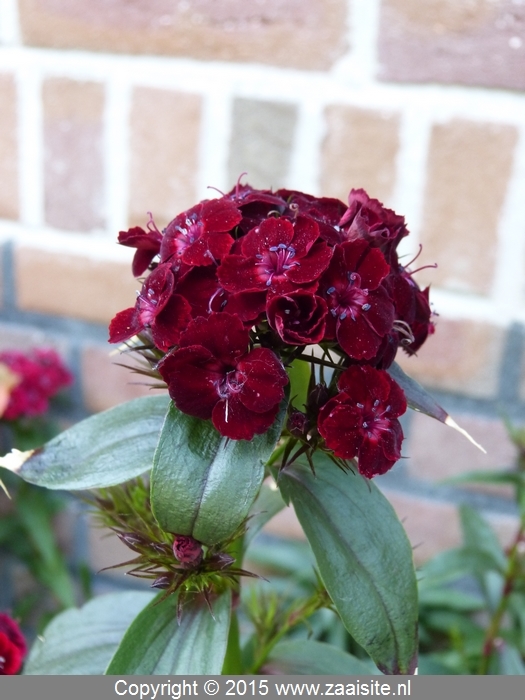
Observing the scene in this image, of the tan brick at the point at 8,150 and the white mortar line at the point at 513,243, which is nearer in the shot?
the white mortar line at the point at 513,243

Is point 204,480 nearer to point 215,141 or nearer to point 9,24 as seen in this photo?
point 215,141

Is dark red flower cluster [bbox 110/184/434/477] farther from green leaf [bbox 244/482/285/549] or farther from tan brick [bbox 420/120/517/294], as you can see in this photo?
tan brick [bbox 420/120/517/294]

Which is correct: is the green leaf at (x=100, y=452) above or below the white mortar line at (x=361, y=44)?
below

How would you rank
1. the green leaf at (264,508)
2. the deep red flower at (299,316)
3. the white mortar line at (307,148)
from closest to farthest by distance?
the deep red flower at (299,316), the green leaf at (264,508), the white mortar line at (307,148)

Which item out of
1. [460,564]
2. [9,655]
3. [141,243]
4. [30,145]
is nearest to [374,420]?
[141,243]

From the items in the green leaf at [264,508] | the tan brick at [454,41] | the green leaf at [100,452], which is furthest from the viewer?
the tan brick at [454,41]

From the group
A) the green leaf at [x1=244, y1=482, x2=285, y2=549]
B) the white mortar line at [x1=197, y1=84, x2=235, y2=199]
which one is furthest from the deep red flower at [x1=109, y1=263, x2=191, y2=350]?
the white mortar line at [x1=197, y1=84, x2=235, y2=199]

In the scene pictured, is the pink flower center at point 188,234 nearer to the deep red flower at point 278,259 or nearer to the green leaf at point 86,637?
the deep red flower at point 278,259

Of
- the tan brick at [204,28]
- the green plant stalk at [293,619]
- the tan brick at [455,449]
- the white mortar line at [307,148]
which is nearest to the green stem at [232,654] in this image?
the green plant stalk at [293,619]
